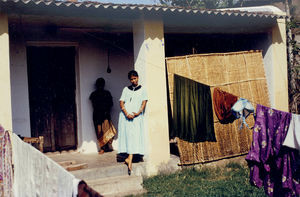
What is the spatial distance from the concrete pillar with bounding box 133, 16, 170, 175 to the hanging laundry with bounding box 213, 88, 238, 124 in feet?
3.51

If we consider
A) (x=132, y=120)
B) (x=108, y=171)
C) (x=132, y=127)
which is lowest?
(x=108, y=171)

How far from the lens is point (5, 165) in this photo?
5992 mm

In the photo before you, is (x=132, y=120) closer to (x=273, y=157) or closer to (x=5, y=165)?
(x=5, y=165)

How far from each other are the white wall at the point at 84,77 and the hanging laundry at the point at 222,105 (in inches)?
95.9

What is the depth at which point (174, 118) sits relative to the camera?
779 centimetres

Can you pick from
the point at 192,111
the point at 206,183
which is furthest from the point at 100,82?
the point at 206,183

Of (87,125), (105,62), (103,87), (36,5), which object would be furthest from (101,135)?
(36,5)

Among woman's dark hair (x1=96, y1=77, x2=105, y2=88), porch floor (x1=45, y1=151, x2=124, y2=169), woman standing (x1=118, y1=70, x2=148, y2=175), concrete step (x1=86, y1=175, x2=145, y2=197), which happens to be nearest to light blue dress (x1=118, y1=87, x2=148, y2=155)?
woman standing (x1=118, y1=70, x2=148, y2=175)

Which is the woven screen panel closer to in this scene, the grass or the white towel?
the grass

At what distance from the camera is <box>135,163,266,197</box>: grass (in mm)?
6625

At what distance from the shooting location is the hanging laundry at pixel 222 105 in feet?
25.3

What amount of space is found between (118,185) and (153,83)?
80.5 inches

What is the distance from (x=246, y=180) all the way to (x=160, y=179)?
1.57 m

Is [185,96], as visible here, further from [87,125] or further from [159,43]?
[87,125]
